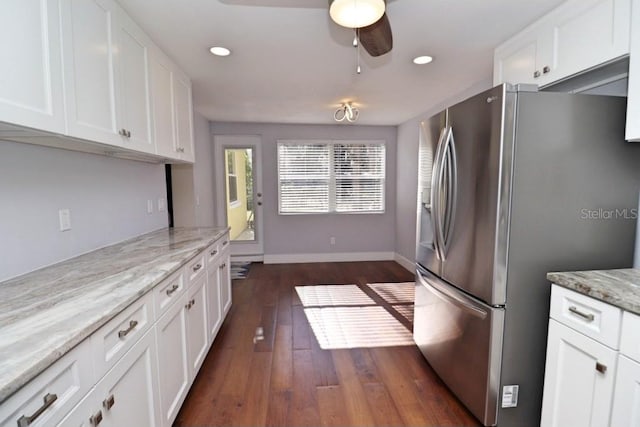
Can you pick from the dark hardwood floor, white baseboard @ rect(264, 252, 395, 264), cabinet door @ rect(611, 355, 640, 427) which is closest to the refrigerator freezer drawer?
the dark hardwood floor

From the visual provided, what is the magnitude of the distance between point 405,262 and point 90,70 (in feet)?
14.1

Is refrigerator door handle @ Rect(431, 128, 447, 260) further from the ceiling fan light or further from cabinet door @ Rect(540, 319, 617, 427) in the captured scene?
the ceiling fan light

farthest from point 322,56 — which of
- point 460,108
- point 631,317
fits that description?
point 631,317

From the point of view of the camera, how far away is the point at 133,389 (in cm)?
114

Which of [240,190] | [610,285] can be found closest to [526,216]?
[610,285]

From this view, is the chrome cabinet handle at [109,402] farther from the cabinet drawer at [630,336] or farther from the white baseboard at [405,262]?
the white baseboard at [405,262]

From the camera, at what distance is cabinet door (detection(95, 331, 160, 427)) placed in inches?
38.7

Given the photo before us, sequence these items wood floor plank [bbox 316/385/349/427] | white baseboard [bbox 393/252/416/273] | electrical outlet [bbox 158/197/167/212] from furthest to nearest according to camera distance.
Answer: white baseboard [bbox 393/252/416/273] → electrical outlet [bbox 158/197/167/212] → wood floor plank [bbox 316/385/349/427]

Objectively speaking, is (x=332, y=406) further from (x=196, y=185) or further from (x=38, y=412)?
(x=196, y=185)

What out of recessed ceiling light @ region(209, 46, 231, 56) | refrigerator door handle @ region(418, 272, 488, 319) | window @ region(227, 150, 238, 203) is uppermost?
recessed ceiling light @ region(209, 46, 231, 56)

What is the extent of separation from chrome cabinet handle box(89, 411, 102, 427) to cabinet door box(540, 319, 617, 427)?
177 centimetres

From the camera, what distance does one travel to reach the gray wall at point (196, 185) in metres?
3.76

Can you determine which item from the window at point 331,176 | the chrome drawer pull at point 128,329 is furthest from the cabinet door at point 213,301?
the window at point 331,176

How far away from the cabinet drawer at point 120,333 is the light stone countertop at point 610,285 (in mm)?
1775
